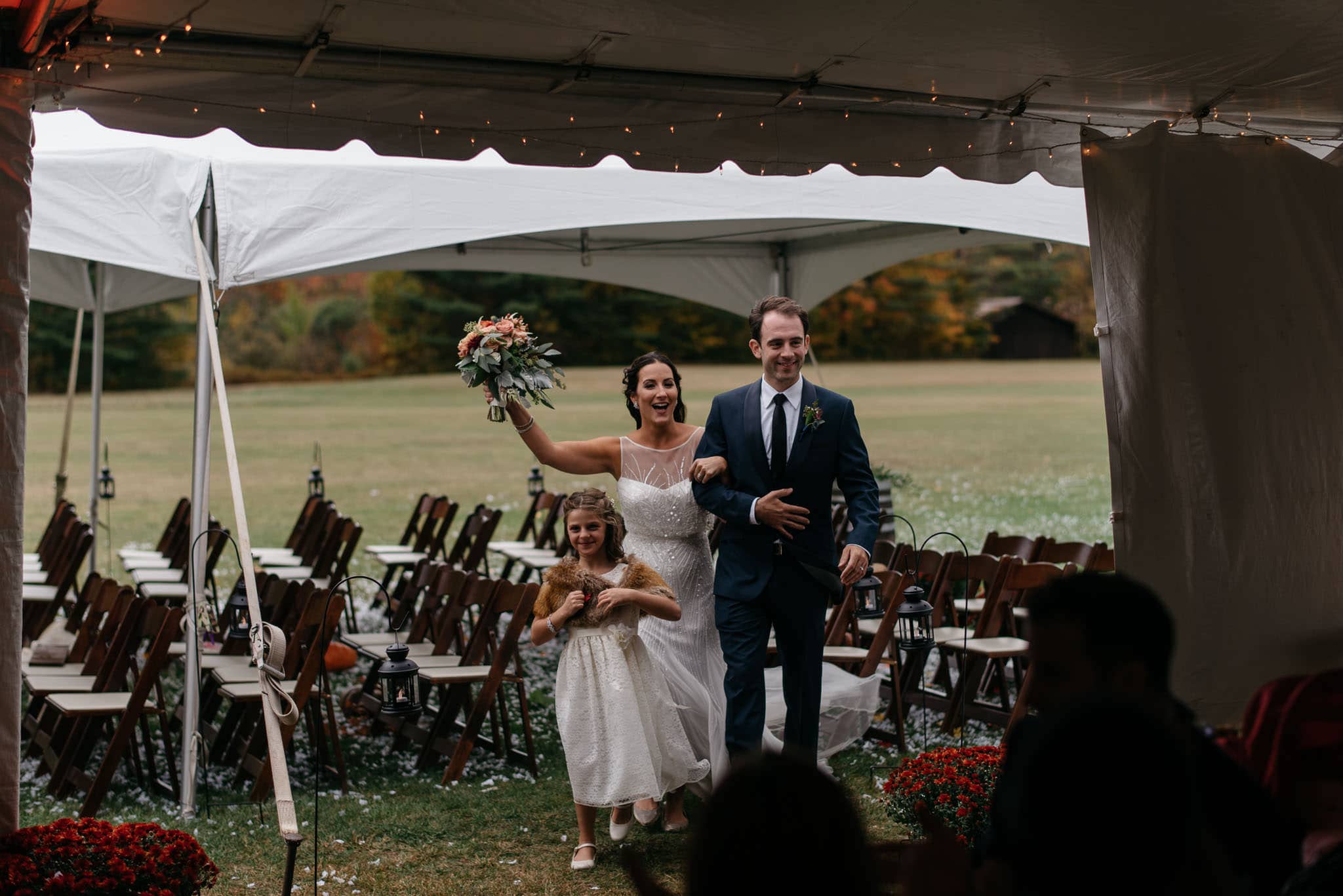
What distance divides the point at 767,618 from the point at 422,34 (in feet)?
7.26

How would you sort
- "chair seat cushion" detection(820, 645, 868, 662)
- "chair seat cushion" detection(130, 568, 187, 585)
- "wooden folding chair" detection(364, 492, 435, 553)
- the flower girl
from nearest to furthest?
the flower girl, "chair seat cushion" detection(820, 645, 868, 662), "chair seat cushion" detection(130, 568, 187, 585), "wooden folding chair" detection(364, 492, 435, 553)

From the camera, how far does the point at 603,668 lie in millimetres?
4742

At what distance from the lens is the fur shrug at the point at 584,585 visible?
4.72m

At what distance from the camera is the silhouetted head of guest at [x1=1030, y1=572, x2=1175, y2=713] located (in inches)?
81.3

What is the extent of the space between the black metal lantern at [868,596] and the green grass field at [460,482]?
801mm

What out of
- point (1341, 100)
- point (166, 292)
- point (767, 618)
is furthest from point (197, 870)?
point (166, 292)

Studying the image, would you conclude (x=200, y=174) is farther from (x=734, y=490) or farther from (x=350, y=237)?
(x=734, y=490)

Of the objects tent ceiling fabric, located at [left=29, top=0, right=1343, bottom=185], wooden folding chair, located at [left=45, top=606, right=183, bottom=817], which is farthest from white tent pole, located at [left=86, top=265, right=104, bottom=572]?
tent ceiling fabric, located at [left=29, top=0, right=1343, bottom=185]

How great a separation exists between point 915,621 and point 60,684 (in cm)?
389

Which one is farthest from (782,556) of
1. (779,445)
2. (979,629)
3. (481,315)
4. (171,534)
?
(481,315)

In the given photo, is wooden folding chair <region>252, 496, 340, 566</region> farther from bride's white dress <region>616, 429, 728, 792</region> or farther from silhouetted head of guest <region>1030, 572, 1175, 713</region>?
silhouetted head of guest <region>1030, 572, 1175, 713</region>

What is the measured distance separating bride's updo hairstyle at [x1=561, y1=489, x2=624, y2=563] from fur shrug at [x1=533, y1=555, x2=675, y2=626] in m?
0.10

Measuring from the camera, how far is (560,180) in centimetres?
729

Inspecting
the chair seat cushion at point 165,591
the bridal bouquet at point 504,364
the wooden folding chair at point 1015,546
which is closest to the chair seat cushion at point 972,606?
the wooden folding chair at point 1015,546
